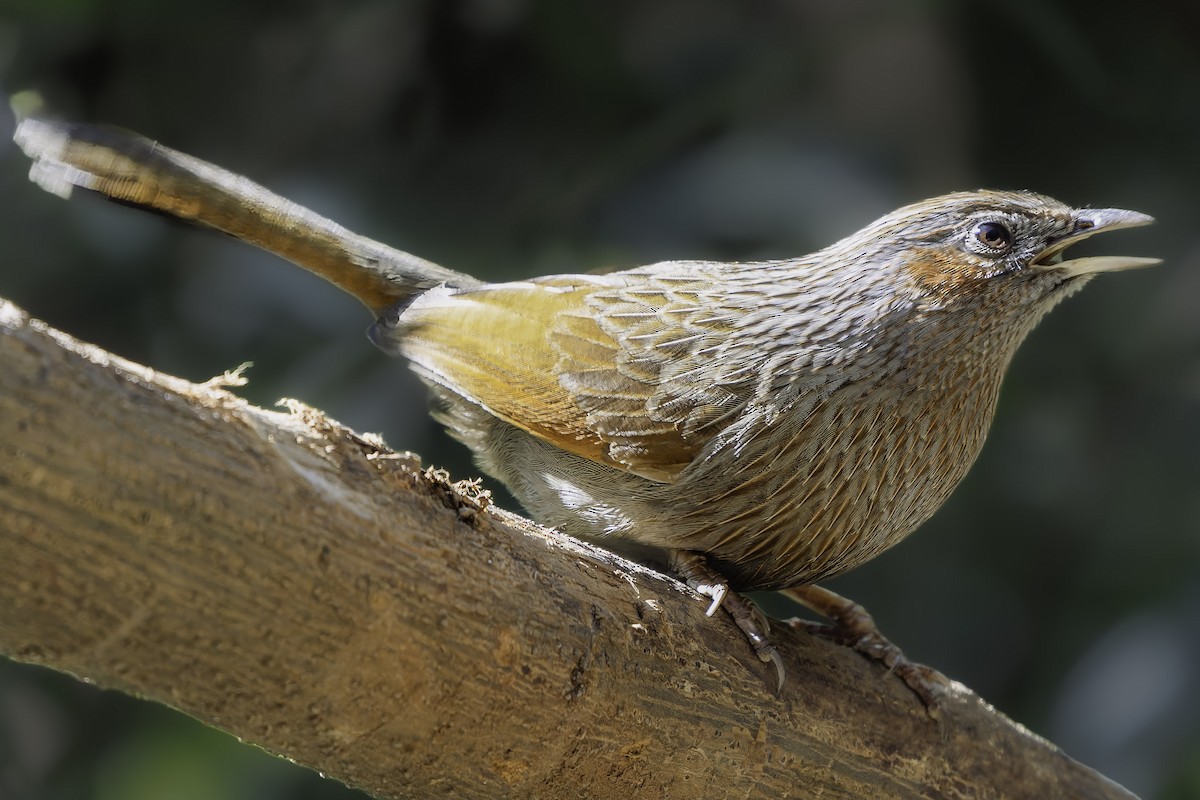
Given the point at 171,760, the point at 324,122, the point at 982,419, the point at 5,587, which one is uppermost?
the point at 324,122

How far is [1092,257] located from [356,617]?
205cm

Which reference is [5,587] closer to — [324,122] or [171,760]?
[171,760]

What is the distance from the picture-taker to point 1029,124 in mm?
5117

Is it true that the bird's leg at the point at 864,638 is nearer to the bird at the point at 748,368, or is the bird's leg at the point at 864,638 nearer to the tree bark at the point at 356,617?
the bird at the point at 748,368

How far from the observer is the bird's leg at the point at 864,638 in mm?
2924

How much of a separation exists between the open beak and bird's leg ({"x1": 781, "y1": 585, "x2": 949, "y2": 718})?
1.03 meters

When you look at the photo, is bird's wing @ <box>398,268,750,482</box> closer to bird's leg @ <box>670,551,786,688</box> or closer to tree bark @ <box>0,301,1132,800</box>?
bird's leg @ <box>670,551,786,688</box>

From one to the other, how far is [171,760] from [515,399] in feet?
6.52

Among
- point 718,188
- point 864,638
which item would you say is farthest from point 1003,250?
point 718,188

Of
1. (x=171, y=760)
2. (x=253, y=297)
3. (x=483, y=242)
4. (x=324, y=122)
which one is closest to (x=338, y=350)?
(x=253, y=297)

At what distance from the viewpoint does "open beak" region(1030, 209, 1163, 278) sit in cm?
279

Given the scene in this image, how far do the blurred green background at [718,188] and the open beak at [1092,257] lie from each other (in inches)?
74.0

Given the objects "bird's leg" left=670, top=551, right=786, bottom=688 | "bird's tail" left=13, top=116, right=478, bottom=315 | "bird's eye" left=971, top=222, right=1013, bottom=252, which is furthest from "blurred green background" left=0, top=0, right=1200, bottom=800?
"bird's eye" left=971, top=222, right=1013, bottom=252

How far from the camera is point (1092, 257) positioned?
113 inches
